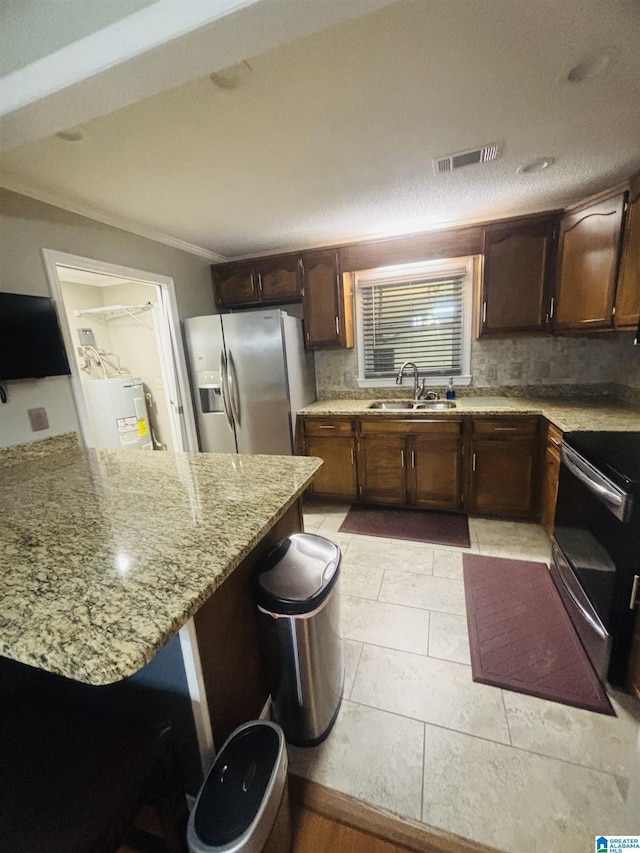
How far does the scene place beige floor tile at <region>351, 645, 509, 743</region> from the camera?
1.28 metres

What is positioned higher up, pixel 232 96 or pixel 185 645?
pixel 232 96

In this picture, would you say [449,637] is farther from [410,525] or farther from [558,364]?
[558,364]

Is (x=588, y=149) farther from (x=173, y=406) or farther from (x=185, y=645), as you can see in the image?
(x=173, y=406)

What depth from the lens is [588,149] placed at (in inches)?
66.2

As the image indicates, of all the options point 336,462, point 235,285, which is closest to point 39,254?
point 235,285

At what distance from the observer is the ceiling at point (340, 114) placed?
94 cm

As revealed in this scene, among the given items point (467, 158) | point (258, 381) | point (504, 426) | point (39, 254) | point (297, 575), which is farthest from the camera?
point (258, 381)

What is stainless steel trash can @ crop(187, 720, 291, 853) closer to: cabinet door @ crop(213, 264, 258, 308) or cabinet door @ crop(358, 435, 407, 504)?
cabinet door @ crop(358, 435, 407, 504)

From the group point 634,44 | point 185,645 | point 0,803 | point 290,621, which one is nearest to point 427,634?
point 290,621

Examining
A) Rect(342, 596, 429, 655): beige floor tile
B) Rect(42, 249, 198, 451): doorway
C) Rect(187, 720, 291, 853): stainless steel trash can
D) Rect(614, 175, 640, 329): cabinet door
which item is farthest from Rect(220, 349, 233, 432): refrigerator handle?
Rect(614, 175, 640, 329): cabinet door

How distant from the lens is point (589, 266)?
2.18 metres

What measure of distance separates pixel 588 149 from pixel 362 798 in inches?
115

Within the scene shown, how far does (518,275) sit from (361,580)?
245 cm

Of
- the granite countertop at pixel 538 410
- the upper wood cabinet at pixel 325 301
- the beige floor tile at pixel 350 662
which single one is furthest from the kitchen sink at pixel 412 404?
the beige floor tile at pixel 350 662
